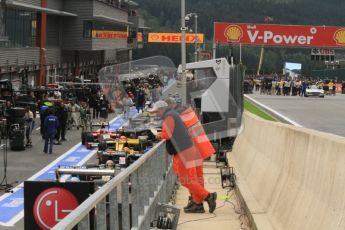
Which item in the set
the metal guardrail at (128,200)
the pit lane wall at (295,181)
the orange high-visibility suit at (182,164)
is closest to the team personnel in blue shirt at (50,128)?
the pit lane wall at (295,181)

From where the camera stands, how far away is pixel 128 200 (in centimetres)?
612

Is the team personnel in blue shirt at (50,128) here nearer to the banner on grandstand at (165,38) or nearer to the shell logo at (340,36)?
the shell logo at (340,36)

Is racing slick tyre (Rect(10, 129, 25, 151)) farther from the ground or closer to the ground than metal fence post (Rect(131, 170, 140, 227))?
closer to the ground

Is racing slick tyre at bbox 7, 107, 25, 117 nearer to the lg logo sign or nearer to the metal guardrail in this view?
the metal guardrail

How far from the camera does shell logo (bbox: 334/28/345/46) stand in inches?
2842

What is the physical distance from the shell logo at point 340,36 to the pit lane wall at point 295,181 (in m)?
61.7

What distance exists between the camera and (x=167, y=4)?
620ft

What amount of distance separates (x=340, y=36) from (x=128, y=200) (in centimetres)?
6949

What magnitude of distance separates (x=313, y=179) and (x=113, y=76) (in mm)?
16309

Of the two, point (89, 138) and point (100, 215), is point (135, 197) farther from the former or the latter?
point (89, 138)

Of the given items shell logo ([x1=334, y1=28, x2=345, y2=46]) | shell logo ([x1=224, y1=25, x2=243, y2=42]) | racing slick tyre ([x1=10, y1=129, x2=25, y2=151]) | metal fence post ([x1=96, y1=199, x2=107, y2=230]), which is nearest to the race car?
shell logo ([x1=224, y1=25, x2=243, y2=42])

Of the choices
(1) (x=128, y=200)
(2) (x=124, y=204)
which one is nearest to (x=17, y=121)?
(1) (x=128, y=200)

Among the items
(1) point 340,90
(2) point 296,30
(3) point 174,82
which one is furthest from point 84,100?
(1) point 340,90

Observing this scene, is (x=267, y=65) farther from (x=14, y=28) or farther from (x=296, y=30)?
(x=14, y=28)
